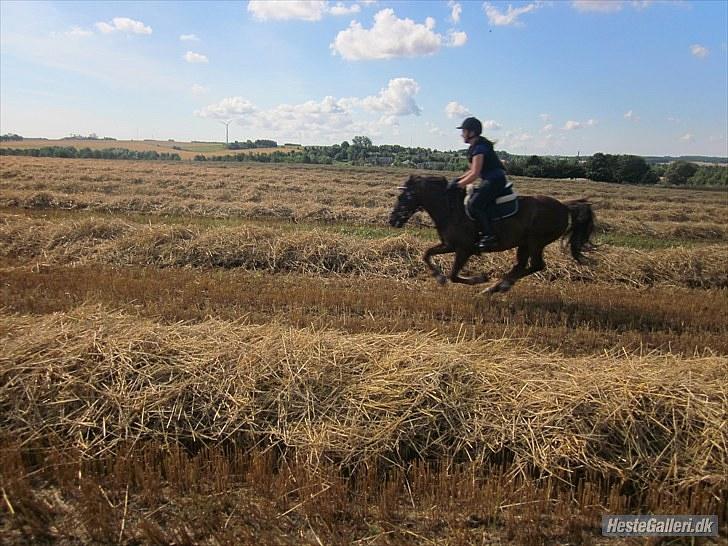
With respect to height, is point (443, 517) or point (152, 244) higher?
point (152, 244)

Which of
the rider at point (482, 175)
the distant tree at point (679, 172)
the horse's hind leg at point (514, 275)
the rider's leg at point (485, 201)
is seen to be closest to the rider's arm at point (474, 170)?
the rider at point (482, 175)

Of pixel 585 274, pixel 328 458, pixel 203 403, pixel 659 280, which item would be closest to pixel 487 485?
pixel 328 458

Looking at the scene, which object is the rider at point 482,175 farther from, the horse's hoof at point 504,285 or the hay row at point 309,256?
the hay row at point 309,256

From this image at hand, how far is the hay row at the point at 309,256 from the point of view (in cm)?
1031

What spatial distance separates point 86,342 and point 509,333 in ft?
16.3

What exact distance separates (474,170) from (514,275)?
204cm

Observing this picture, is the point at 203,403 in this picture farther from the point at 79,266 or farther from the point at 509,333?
the point at 79,266

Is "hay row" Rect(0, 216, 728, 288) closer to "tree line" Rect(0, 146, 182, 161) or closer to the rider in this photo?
the rider

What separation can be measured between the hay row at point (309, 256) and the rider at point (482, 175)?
8.36 ft

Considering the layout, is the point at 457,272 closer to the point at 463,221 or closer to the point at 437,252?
the point at 437,252

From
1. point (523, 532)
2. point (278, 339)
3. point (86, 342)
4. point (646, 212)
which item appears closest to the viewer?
point (523, 532)

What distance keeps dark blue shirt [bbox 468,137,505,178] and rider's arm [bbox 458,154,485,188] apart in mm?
84

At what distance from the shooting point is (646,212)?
2169 cm

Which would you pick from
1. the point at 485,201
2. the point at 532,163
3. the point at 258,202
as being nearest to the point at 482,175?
the point at 485,201
